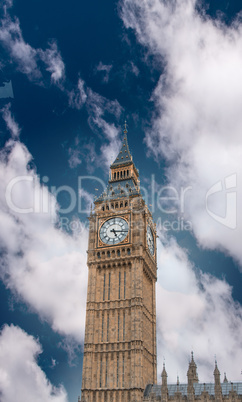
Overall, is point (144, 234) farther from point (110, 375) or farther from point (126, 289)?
point (110, 375)

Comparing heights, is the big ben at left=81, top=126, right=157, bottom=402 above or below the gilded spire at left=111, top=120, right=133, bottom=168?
below

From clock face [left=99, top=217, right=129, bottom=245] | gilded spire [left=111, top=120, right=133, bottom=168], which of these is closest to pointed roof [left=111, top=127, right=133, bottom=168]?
gilded spire [left=111, top=120, right=133, bottom=168]

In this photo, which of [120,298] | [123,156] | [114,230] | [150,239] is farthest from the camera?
[123,156]

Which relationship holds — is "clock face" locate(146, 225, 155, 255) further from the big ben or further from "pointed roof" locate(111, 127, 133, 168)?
"pointed roof" locate(111, 127, 133, 168)

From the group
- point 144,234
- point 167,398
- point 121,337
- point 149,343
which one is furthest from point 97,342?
point 144,234

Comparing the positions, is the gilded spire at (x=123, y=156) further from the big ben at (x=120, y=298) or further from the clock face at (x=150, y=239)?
the clock face at (x=150, y=239)

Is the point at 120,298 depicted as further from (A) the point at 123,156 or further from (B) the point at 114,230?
(A) the point at 123,156

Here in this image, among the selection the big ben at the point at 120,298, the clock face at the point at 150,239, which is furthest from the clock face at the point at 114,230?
the clock face at the point at 150,239

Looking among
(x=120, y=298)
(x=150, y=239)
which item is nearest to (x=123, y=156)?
(x=150, y=239)
